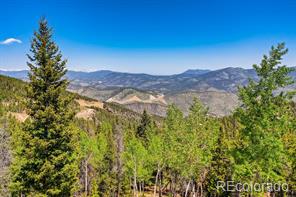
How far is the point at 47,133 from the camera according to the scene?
84.1 ft

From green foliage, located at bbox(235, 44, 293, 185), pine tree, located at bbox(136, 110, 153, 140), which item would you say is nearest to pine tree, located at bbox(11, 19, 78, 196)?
green foliage, located at bbox(235, 44, 293, 185)

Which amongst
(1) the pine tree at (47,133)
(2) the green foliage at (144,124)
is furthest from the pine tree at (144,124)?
(1) the pine tree at (47,133)

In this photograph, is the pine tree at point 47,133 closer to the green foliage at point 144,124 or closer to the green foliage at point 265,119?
the green foliage at point 265,119

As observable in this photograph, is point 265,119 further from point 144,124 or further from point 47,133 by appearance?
point 144,124

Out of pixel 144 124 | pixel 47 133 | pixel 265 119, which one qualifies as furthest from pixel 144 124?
pixel 265 119

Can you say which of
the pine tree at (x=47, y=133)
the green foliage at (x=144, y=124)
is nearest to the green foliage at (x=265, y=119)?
the pine tree at (x=47, y=133)

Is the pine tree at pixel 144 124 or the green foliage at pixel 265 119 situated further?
the pine tree at pixel 144 124

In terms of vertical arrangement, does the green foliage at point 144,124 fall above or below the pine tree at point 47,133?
below

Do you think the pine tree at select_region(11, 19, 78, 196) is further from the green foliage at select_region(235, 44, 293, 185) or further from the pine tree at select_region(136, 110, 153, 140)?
the pine tree at select_region(136, 110, 153, 140)

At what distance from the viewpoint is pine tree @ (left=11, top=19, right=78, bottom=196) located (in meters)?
24.8

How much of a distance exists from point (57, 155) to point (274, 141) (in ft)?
56.5

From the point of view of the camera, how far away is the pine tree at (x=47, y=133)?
81.3 feet

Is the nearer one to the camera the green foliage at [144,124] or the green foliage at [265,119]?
the green foliage at [265,119]

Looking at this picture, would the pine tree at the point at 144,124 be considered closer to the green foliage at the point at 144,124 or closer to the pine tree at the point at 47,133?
the green foliage at the point at 144,124
